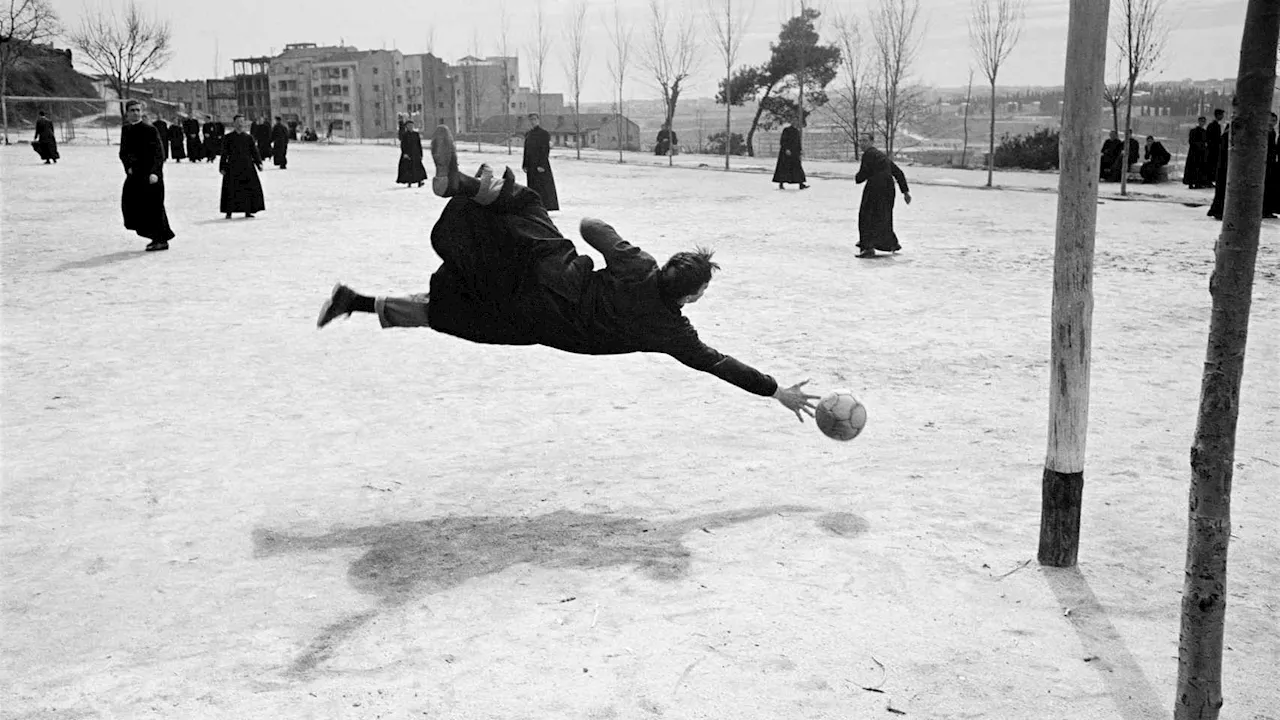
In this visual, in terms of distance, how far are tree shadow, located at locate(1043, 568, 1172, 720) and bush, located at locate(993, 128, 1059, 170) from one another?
99.7 ft

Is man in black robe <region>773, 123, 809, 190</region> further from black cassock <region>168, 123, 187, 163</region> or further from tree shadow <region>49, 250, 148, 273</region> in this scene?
black cassock <region>168, 123, 187, 163</region>

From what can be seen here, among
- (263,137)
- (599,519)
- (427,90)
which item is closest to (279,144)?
(263,137)

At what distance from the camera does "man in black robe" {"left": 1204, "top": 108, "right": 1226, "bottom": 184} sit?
20406 millimetres

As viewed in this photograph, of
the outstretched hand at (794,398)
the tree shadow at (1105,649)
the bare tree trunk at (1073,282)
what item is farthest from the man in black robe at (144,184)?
the tree shadow at (1105,649)

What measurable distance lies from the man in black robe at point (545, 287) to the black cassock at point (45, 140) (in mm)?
30285

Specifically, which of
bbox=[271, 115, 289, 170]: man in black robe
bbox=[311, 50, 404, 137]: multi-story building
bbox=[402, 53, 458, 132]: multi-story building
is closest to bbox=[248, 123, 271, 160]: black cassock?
bbox=[271, 115, 289, 170]: man in black robe

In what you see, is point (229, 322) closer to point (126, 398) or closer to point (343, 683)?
point (126, 398)

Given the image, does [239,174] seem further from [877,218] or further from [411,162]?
[877,218]

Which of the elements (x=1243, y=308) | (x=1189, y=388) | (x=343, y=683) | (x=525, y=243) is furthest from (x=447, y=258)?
(x=1189, y=388)

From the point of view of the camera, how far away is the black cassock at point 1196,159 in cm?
2316

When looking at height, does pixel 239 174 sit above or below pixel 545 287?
above

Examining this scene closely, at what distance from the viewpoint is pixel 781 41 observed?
158 ft

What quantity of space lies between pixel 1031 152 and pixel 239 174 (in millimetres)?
24637

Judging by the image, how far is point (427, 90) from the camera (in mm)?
112438
